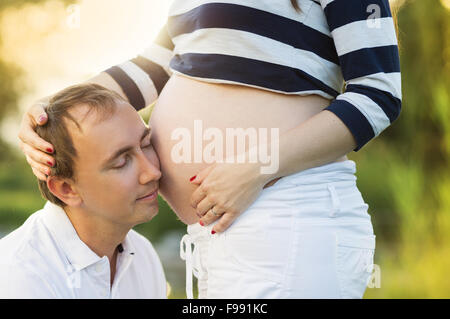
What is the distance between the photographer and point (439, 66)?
4.46 meters

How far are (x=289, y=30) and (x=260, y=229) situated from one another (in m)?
0.51

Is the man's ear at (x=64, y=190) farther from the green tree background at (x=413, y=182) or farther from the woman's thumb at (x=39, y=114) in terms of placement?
the green tree background at (x=413, y=182)

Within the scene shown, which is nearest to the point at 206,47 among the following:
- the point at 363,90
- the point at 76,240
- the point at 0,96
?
the point at 363,90

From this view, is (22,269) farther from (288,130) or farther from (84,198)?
(288,130)

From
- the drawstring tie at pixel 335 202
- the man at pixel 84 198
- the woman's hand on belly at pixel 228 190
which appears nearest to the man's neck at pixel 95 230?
the man at pixel 84 198

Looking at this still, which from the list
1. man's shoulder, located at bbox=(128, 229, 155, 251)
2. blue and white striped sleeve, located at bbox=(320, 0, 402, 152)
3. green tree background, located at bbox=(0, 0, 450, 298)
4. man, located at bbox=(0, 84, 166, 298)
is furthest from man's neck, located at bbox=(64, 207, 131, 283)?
green tree background, located at bbox=(0, 0, 450, 298)

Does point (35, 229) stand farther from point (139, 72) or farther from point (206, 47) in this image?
point (206, 47)

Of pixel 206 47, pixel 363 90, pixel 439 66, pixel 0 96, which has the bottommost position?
pixel 0 96

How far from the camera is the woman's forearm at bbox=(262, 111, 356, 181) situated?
1219 mm

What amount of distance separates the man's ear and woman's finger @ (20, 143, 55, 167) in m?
0.06

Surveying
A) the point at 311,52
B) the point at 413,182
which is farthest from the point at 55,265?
the point at 413,182

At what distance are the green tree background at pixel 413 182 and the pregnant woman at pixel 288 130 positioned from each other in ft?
7.53
